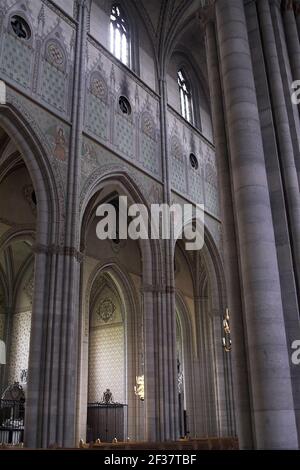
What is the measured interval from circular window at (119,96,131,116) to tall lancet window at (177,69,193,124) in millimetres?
4609

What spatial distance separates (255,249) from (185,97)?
16638 mm

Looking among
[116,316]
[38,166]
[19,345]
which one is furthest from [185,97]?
[19,345]

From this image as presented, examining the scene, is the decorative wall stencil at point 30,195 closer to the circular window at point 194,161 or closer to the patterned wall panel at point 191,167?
the patterned wall panel at point 191,167

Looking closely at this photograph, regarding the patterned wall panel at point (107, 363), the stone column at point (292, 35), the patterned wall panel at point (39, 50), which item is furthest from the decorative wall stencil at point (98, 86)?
the patterned wall panel at point (107, 363)

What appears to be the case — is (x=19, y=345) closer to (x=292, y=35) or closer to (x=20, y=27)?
(x=20, y=27)

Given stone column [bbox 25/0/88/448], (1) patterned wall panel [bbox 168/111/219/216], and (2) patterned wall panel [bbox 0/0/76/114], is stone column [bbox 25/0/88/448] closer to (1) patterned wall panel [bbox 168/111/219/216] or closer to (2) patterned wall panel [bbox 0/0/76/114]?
(2) patterned wall panel [bbox 0/0/76/114]

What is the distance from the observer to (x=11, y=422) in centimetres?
1769

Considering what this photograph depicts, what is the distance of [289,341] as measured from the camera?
586 cm

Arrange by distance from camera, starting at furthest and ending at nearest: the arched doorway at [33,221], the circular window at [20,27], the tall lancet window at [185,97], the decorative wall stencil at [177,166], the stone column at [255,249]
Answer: the tall lancet window at [185,97] < the decorative wall stencil at [177,166] < the circular window at [20,27] < the arched doorway at [33,221] < the stone column at [255,249]

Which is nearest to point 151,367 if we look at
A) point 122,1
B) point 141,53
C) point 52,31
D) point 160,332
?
point 160,332

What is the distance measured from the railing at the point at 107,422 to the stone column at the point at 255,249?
1554cm

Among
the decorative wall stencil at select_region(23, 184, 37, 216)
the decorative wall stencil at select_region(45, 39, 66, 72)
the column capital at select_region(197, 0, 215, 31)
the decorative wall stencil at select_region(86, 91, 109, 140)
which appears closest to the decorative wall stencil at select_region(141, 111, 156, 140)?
the decorative wall stencil at select_region(86, 91, 109, 140)

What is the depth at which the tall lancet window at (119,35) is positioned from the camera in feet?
55.7

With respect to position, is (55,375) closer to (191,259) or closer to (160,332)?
(160,332)
